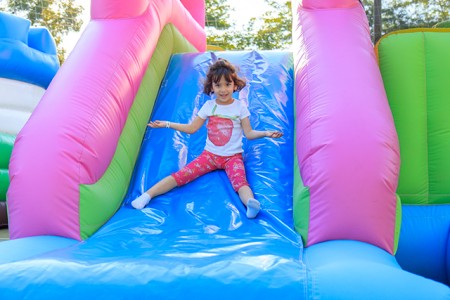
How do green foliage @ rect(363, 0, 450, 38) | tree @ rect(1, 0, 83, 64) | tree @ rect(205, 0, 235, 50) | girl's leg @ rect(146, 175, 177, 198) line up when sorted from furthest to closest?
tree @ rect(205, 0, 235, 50), green foliage @ rect(363, 0, 450, 38), tree @ rect(1, 0, 83, 64), girl's leg @ rect(146, 175, 177, 198)

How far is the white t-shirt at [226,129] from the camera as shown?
8.52ft

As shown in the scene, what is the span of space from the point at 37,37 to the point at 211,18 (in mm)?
7870

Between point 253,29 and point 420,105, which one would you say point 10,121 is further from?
point 253,29

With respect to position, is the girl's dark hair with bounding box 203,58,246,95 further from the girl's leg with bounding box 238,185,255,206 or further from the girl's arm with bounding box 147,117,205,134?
the girl's leg with bounding box 238,185,255,206

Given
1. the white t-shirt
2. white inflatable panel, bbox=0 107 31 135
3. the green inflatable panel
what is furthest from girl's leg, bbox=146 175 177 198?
white inflatable panel, bbox=0 107 31 135

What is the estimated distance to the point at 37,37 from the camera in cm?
468

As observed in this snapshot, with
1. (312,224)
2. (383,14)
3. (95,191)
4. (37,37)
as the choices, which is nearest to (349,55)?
(312,224)

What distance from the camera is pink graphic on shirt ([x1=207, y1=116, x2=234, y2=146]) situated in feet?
8.60

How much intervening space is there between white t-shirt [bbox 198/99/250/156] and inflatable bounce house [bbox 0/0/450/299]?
104 millimetres

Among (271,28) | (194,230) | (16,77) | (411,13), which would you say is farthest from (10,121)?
(271,28)

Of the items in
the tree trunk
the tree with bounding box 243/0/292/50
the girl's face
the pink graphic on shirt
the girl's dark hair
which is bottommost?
the tree with bounding box 243/0/292/50

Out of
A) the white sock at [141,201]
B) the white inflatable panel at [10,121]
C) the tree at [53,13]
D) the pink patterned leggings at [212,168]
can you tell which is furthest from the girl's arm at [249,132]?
the tree at [53,13]

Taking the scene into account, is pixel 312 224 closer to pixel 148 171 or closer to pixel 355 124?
pixel 355 124

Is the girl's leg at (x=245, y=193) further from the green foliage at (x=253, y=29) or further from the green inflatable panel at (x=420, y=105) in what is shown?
the green foliage at (x=253, y=29)
